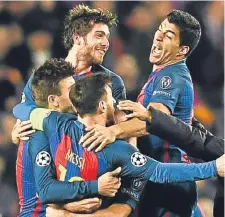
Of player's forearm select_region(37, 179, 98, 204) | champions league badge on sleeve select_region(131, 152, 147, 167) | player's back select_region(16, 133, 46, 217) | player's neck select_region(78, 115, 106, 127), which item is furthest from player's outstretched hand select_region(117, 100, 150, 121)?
player's back select_region(16, 133, 46, 217)

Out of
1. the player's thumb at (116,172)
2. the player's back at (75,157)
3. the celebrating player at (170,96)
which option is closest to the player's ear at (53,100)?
the player's back at (75,157)

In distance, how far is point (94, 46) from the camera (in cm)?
309

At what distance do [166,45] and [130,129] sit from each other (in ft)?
1.55

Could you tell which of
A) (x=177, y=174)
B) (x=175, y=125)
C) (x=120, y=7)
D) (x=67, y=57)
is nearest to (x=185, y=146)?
(x=175, y=125)

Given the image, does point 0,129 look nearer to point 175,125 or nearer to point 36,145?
point 36,145

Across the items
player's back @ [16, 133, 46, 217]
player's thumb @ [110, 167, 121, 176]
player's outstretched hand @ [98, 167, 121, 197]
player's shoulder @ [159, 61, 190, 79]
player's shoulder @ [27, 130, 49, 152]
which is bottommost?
player's back @ [16, 133, 46, 217]

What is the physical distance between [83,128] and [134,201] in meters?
0.37

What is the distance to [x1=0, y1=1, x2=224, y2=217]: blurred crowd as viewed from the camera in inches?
135

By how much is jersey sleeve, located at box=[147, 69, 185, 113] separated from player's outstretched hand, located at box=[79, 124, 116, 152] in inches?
12.0

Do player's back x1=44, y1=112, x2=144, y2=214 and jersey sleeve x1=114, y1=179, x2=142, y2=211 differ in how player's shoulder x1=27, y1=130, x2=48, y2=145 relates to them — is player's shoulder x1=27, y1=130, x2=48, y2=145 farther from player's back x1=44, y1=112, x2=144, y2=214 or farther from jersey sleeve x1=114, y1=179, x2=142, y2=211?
jersey sleeve x1=114, y1=179, x2=142, y2=211

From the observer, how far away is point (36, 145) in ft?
9.15

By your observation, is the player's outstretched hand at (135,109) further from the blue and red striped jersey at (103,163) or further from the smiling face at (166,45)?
the smiling face at (166,45)

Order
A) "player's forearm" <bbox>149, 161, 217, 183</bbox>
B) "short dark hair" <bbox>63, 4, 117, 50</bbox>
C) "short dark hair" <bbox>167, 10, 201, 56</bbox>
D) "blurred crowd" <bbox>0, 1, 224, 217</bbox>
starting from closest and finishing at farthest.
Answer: "player's forearm" <bbox>149, 161, 217, 183</bbox> → "short dark hair" <bbox>167, 10, 201, 56</bbox> → "short dark hair" <bbox>63, 4, 117, 50</bbox> → "blurred crowd" <bbox>0, 1, 224, 217</bbox>

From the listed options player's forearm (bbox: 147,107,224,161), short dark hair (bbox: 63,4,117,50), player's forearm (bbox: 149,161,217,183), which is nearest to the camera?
player's forearm (bbox: 149,161,217,183)
